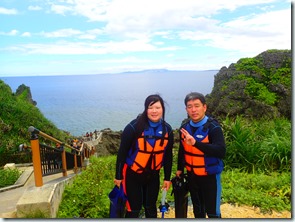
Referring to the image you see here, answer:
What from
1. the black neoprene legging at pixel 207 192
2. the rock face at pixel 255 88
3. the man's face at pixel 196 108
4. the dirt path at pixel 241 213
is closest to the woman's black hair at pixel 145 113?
the man's face at pixel 196 108

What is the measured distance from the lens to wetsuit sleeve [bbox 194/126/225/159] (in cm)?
279

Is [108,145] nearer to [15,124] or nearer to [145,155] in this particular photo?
[15,124]

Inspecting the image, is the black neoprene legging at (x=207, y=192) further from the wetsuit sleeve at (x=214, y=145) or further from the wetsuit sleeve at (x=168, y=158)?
the wetsuit sleeve at (x=214, y=145)

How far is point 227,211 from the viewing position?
13.6ft

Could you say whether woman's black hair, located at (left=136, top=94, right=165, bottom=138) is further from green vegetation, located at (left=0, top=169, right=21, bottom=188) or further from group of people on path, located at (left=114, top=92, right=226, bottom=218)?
green vegetation, located at (left=0, top=169, right=21, bottom=188)

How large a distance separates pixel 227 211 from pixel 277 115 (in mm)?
8701

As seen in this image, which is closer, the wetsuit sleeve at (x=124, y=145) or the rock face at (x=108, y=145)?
the wetsuit sleeve at (x=124, y=145)

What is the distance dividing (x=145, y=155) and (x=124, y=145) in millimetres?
255

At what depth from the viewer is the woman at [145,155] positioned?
2998mm

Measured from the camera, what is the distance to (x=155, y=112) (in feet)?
9.71

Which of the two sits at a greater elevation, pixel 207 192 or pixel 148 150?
pixel 148 150

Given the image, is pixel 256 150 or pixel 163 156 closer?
Answer: pixel 163 156

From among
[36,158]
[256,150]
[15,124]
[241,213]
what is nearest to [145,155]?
[241,213]

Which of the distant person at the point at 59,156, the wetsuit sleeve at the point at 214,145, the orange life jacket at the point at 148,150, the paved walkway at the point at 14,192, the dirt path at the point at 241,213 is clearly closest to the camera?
the wetsuit sleeve at the point at 214,145
